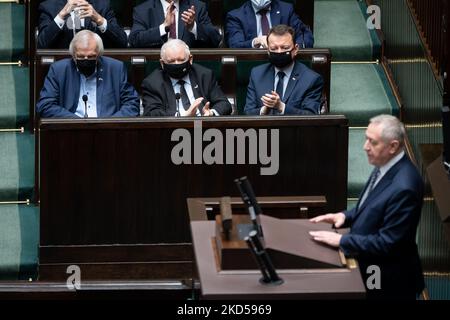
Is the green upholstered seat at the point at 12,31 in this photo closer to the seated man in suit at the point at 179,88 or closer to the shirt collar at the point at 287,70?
the seated man in suit at the point at 179,88

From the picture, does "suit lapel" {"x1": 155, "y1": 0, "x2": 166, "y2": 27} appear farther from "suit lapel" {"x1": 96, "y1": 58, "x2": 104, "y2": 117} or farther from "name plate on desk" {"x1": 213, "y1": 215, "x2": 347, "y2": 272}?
"name plate on desk" {"x1": 213, "y1": 215, "x2": 347, "y2": 272}

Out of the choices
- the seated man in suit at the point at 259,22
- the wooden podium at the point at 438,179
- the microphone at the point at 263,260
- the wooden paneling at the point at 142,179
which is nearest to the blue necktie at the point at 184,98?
the wooden paneling at the point at 142,179

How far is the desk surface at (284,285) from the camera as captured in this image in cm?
404

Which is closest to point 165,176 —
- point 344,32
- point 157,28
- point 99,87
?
point 99,87

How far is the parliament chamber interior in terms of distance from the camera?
17.7 feet

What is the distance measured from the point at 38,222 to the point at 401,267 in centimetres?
222

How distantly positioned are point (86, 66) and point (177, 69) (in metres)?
0.40

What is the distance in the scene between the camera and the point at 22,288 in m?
4.36

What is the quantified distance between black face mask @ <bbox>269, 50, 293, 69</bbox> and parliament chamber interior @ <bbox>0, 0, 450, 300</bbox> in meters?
0.21

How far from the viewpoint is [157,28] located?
673cm

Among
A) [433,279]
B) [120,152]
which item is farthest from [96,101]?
[433,279]

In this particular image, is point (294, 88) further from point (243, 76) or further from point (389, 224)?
point (389, 224)
